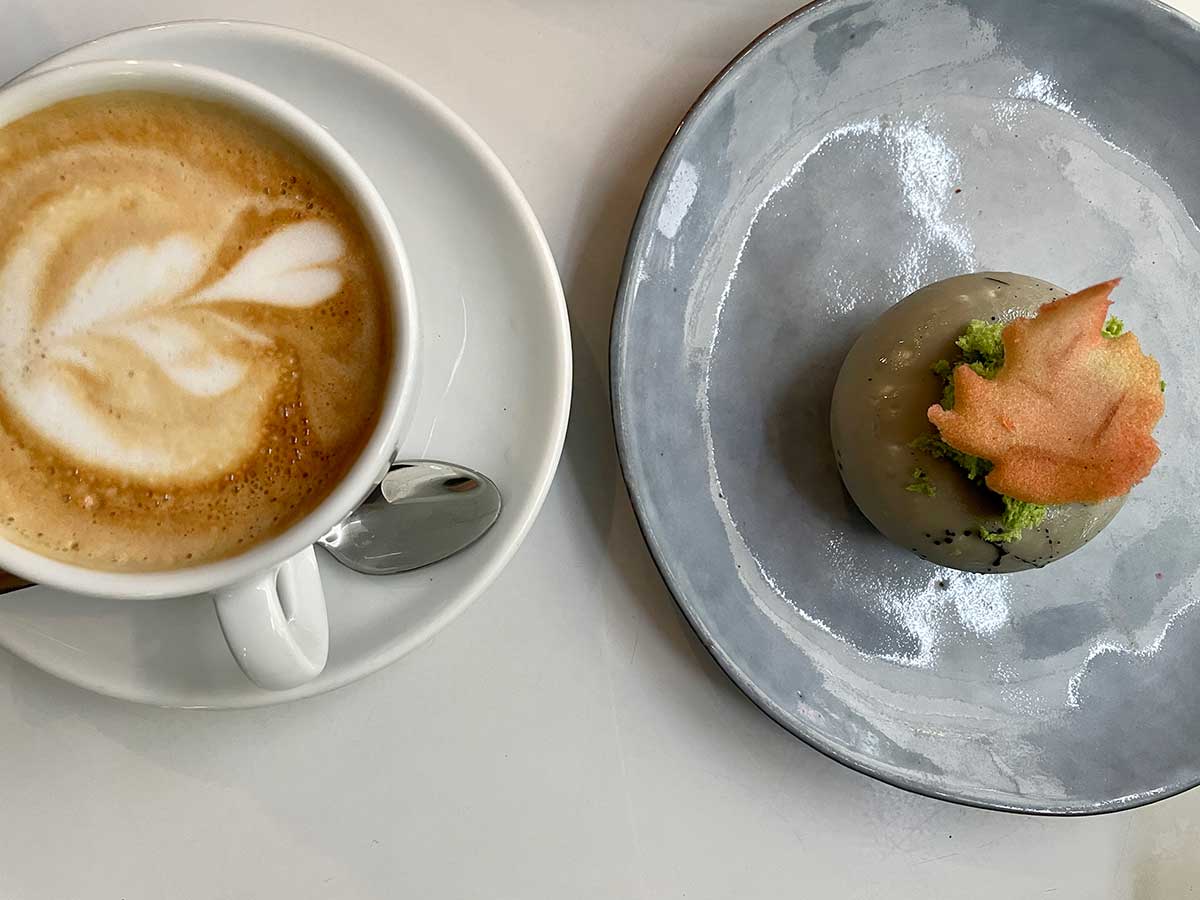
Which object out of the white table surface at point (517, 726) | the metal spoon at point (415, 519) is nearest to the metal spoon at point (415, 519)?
the metal spoon at point (415, 519)

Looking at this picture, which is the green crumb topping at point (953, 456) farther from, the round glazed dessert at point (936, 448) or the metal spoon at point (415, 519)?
the metal spoon at point (415, 519)

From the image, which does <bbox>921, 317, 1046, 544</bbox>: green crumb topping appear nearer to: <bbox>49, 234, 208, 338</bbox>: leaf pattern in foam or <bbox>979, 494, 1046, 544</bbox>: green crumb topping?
<bbox>979, 494, 1046, 544</bbox>: green crumb topping

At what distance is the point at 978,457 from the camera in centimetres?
60

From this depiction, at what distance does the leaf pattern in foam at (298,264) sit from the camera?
55cm

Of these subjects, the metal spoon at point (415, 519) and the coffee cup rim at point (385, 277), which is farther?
the metal spoon at point (415, 519)

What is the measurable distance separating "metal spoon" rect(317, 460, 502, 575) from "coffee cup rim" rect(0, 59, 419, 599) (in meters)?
0.10

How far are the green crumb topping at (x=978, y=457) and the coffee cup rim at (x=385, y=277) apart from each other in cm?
33

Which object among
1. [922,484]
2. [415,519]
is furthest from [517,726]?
[922,484]

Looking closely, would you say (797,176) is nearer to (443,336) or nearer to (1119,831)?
(443,336)

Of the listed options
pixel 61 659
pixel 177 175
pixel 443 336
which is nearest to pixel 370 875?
pixel 61 659

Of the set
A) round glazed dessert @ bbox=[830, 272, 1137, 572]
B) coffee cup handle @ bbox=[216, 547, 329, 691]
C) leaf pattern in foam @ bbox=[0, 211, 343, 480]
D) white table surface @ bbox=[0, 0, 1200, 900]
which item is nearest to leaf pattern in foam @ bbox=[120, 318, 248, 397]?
leaf pattern in foam @ bbox=[0, 211, 343, 480]

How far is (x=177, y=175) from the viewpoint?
0.55m

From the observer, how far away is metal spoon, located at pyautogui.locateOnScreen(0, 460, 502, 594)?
628 mm

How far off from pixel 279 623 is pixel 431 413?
0.17m
